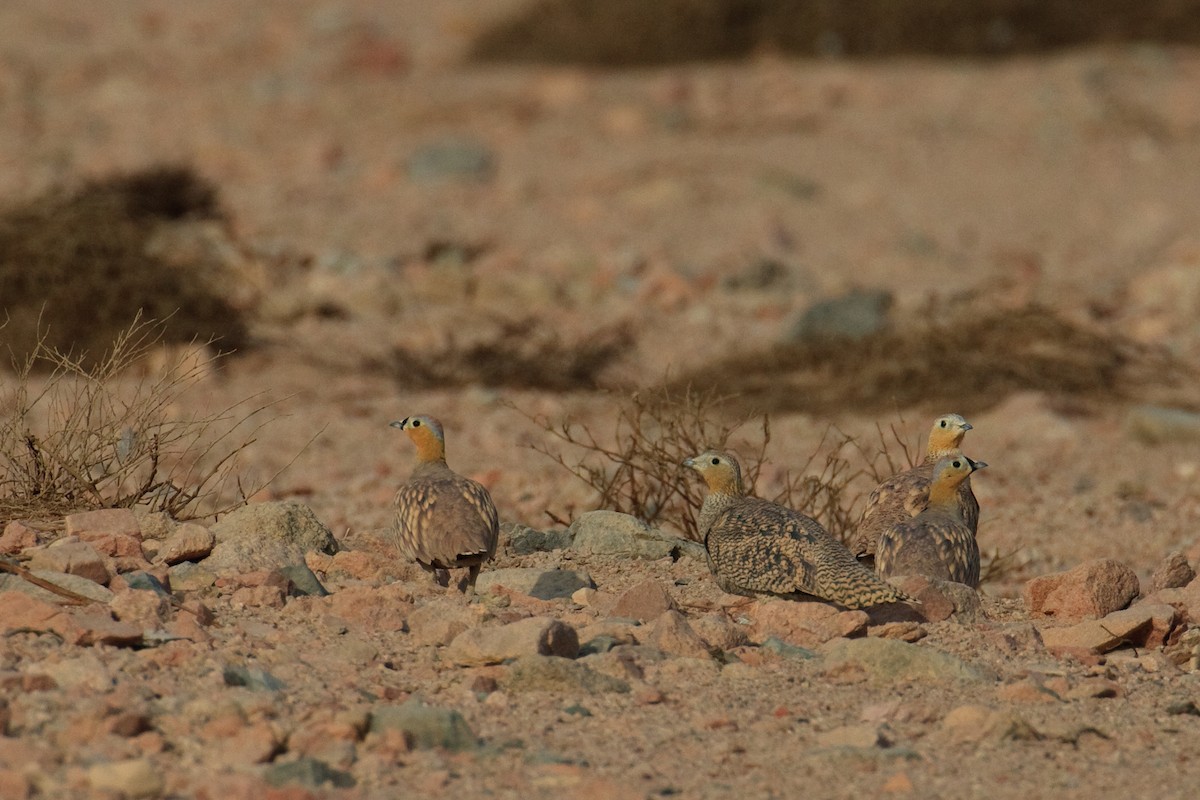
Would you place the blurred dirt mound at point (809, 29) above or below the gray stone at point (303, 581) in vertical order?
above

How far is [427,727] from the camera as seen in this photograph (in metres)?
4.41

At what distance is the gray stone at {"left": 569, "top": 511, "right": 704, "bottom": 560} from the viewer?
6.29 m

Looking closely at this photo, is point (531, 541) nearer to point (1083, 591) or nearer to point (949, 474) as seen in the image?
point (949, 474)

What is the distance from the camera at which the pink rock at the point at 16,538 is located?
5.52 m

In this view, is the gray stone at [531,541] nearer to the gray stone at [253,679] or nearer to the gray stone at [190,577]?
the gray stone at [190,577]

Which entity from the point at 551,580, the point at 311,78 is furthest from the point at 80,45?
the point at 551,580

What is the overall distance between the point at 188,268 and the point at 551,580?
6528mm

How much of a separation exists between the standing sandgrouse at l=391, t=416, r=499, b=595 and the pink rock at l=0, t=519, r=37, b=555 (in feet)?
3.70

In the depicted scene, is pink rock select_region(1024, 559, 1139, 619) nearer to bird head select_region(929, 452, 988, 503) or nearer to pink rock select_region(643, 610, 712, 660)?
bird head select_region(929, 452, 988, 503)

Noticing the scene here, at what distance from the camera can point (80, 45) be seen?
20156 mm

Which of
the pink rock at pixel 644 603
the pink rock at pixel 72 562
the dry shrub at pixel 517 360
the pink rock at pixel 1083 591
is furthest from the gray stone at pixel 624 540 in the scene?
the dry shrub at pixel 517 360

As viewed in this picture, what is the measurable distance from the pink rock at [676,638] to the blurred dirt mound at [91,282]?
6032 mm

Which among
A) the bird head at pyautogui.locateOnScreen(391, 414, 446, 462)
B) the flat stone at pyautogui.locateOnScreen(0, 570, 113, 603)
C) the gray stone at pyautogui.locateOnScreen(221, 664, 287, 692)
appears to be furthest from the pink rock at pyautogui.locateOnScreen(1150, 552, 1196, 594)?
the flat stone at pyautogui.locateOnScreen(0, 570, 113, 603)

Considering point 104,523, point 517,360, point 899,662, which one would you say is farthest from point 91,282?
point 899,662
